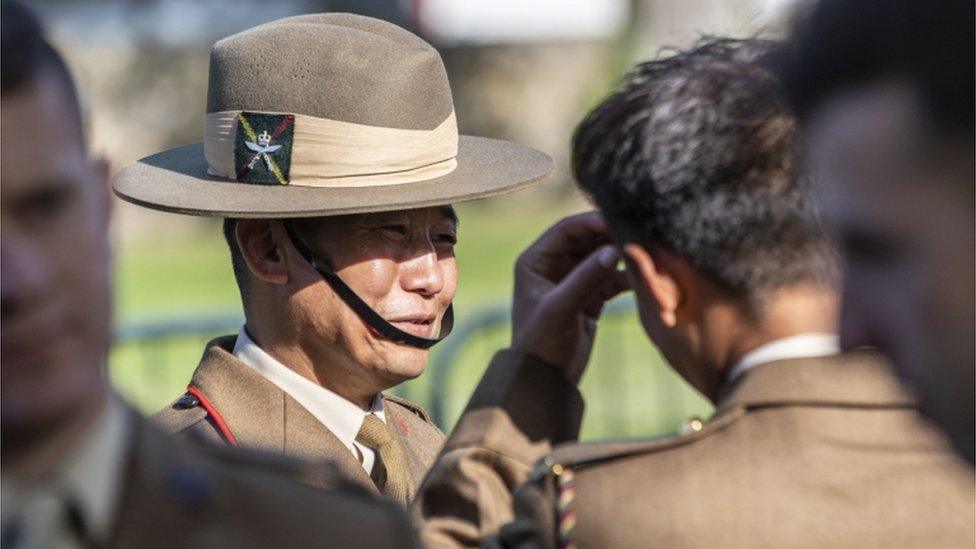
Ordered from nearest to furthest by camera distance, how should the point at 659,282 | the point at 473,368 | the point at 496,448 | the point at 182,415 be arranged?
the point at 659,282, the point at 496,448, the point at 182,415, the point at 473,368

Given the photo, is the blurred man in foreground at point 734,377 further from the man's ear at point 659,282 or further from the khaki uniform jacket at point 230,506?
the khaki uniform jacket at point 230,506

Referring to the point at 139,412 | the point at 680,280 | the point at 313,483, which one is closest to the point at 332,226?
the point at 680,280

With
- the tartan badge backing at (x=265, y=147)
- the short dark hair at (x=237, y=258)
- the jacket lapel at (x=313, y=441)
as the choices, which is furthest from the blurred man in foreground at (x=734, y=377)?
the short dark hair at (x=237, y=258)

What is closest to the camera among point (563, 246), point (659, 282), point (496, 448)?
point (659, 282)

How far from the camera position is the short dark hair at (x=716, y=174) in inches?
90.9

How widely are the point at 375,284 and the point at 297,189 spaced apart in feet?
0.90

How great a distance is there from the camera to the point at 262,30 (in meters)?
3.49

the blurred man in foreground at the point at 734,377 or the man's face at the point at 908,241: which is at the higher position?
the man's face at the point at 908,241

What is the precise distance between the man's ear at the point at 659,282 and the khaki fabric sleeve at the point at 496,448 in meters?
0.34

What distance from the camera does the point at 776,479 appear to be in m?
2.29

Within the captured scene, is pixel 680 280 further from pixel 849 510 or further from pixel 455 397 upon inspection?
pixel 455 397

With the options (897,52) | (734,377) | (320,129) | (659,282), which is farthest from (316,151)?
(897,52)

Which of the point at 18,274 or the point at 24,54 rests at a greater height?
the point at 24,54

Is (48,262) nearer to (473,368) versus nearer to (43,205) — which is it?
(43,205)
